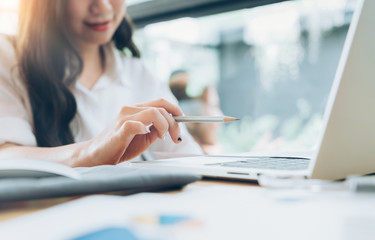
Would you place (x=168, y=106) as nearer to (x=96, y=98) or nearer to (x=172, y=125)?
(x=172, y=125)

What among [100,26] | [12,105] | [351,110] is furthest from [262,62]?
[351,110]

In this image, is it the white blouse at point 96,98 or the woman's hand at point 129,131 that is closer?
the woman's hand at point 129,131

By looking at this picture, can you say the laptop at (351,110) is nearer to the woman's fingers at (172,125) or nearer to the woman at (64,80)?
the woman's fingers at (172,125)

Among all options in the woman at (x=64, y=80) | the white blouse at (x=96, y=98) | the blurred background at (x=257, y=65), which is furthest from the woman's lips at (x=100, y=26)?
the blurred background at (x=257, y=65)

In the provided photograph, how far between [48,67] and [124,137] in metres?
0.53

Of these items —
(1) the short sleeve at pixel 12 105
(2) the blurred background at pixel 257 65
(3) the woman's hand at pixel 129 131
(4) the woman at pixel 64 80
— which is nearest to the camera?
(3) the woman's hand at pixel 129 131

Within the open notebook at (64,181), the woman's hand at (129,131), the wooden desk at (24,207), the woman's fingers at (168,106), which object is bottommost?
the wooden desk at (24,207)

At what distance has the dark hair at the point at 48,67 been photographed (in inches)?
36.5

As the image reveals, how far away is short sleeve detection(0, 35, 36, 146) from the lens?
81 centimetres

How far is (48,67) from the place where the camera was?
3.20ft

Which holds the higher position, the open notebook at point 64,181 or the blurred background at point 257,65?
the blurred background at point 257,65

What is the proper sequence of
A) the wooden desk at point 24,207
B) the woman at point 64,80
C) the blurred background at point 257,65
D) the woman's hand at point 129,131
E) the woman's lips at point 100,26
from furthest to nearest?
1. the blurred background at point 257,65
2. the woman's lips at point 100,26
3. the woman at point 64,80
4. the woman's hand at point 129,131
5. the wooden desk at point 24,207

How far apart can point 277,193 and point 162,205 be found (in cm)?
12

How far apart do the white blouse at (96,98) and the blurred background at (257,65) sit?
58 cm
